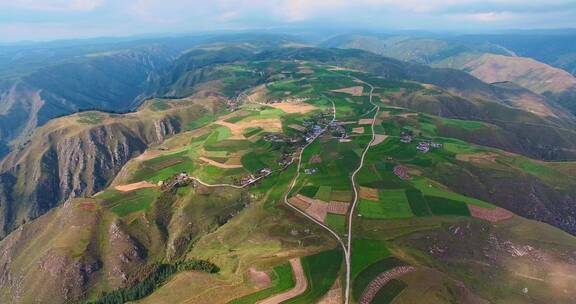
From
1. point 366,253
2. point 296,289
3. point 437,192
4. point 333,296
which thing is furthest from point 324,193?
point 333,296

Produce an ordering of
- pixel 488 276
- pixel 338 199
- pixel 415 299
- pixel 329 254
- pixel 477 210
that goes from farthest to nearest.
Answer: pixel 338 199
pixel 477 210
pixel 329 254
pixel 488 276
pixel 415 299

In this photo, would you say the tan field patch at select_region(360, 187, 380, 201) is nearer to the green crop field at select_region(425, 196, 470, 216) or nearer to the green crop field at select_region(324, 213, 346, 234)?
the green crop field at select_region(324, 213, 346, 234)

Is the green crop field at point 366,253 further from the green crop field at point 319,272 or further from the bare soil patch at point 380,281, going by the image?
the bare soil patch at point 380,281

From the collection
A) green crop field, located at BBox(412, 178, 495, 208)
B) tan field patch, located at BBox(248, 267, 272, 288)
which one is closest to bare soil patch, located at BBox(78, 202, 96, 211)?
tan field patch, located at BBox(248, 267, 272, 288)

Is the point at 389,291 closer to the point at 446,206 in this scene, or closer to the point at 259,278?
the point at 259,278

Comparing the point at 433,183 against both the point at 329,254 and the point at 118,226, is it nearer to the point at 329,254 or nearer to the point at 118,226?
the point at 329,254

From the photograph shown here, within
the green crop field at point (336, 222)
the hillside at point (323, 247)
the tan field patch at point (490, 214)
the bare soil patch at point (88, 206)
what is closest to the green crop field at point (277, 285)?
the hillside at point (323, 247)

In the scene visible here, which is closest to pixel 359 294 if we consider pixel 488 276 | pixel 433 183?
pixel 488 276
